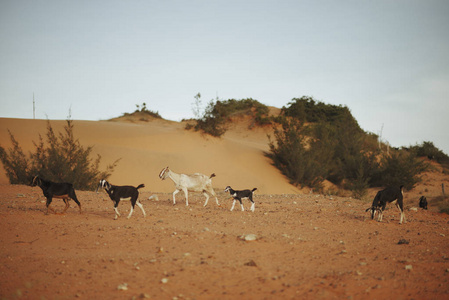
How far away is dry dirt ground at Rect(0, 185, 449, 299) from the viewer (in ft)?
17.5

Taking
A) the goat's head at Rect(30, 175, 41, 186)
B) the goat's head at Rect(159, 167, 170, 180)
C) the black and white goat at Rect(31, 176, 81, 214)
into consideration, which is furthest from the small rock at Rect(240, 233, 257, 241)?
the goat's head at Rect(30, 175, 41, 186)

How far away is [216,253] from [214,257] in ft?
0.86

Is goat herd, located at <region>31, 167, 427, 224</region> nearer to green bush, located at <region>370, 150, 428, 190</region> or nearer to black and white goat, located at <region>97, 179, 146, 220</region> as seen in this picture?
black and white goat, located at <region>97, 179, 146, 220</region>

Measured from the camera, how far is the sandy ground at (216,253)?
536 cm

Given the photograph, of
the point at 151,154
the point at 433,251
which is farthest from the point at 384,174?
the point at 433,251

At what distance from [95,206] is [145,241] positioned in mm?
5365

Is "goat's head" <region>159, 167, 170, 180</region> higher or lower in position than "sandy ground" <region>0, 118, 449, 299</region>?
higher

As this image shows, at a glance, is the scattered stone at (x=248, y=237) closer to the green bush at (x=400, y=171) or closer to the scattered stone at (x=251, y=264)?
the scattered stone at (x=251, y=264)

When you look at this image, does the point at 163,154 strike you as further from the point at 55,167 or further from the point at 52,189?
the point at 52,189

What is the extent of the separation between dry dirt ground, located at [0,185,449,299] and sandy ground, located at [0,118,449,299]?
0.02m

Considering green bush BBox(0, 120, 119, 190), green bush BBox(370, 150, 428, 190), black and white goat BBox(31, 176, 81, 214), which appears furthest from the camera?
green bush BBox(370, 150, 428, 190)

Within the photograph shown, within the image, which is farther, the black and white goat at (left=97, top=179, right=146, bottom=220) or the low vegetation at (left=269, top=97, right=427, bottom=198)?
the low vegetation at (left=269, top=97, right=427, bottom=198)

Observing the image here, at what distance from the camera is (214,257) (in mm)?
6586

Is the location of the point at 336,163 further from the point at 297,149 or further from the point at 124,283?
the point at 124,283
